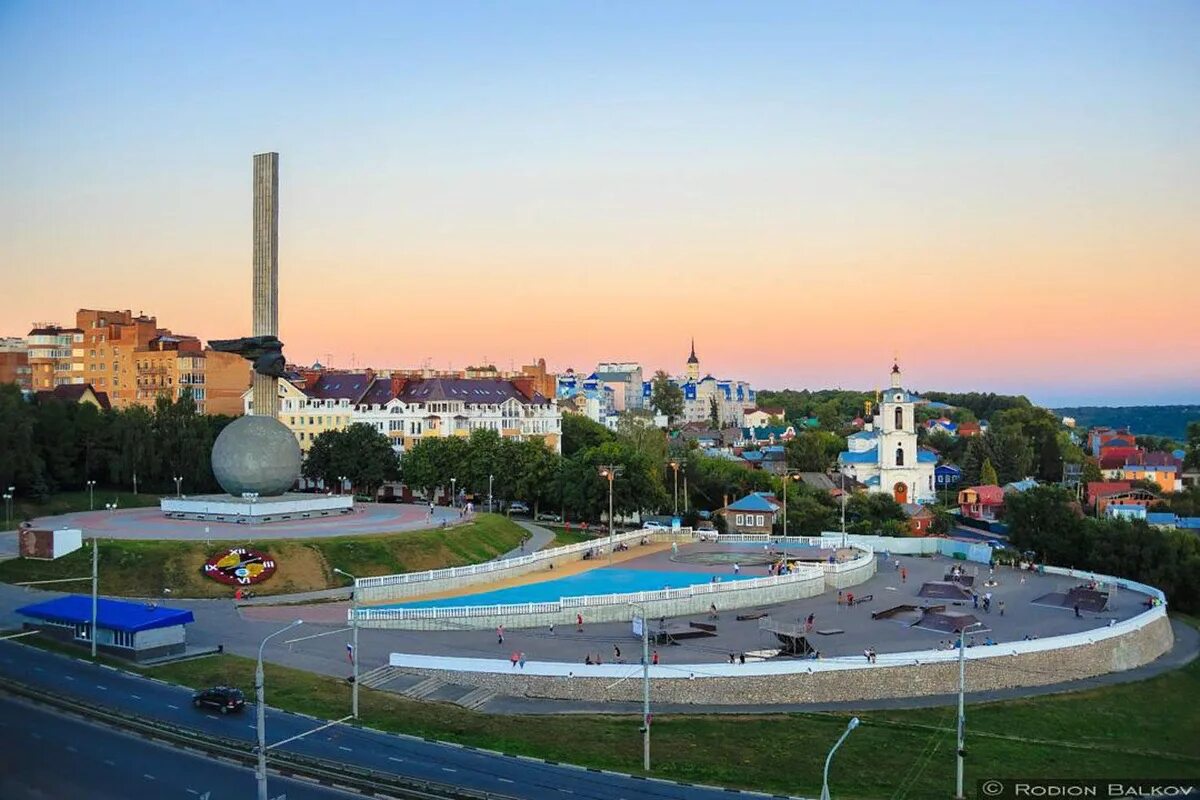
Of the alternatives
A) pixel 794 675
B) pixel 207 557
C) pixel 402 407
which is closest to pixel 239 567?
pixel 207 557

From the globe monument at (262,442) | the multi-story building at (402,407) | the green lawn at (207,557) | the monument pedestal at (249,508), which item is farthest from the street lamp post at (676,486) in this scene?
the green lawn at (207,557)

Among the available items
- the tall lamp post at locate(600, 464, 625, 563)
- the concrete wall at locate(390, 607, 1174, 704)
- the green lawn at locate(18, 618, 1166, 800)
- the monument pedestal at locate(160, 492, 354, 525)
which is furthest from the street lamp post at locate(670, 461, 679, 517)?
the green lawn at locate(18, 618, 1166, 800)

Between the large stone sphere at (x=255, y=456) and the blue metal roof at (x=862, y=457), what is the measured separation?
68040 mm

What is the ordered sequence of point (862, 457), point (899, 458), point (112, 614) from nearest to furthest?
point (112, 614), point (899, 458), point (862, 457)

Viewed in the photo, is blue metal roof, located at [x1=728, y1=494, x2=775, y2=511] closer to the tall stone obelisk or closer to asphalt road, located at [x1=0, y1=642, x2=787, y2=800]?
the tall stone obelisk

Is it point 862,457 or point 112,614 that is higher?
point 862,457

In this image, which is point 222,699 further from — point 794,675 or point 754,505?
point 754,505

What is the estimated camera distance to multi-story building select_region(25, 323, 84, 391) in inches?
4053

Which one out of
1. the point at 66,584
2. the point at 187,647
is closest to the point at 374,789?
the point at 187,647

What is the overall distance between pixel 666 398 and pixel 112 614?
506 feet

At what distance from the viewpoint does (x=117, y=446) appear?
7894cm

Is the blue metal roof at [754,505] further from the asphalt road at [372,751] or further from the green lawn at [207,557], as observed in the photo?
the asphalt road at [372,751]

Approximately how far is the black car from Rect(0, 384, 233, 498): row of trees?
1810 inches

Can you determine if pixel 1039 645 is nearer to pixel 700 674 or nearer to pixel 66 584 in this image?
pixel 700 674
